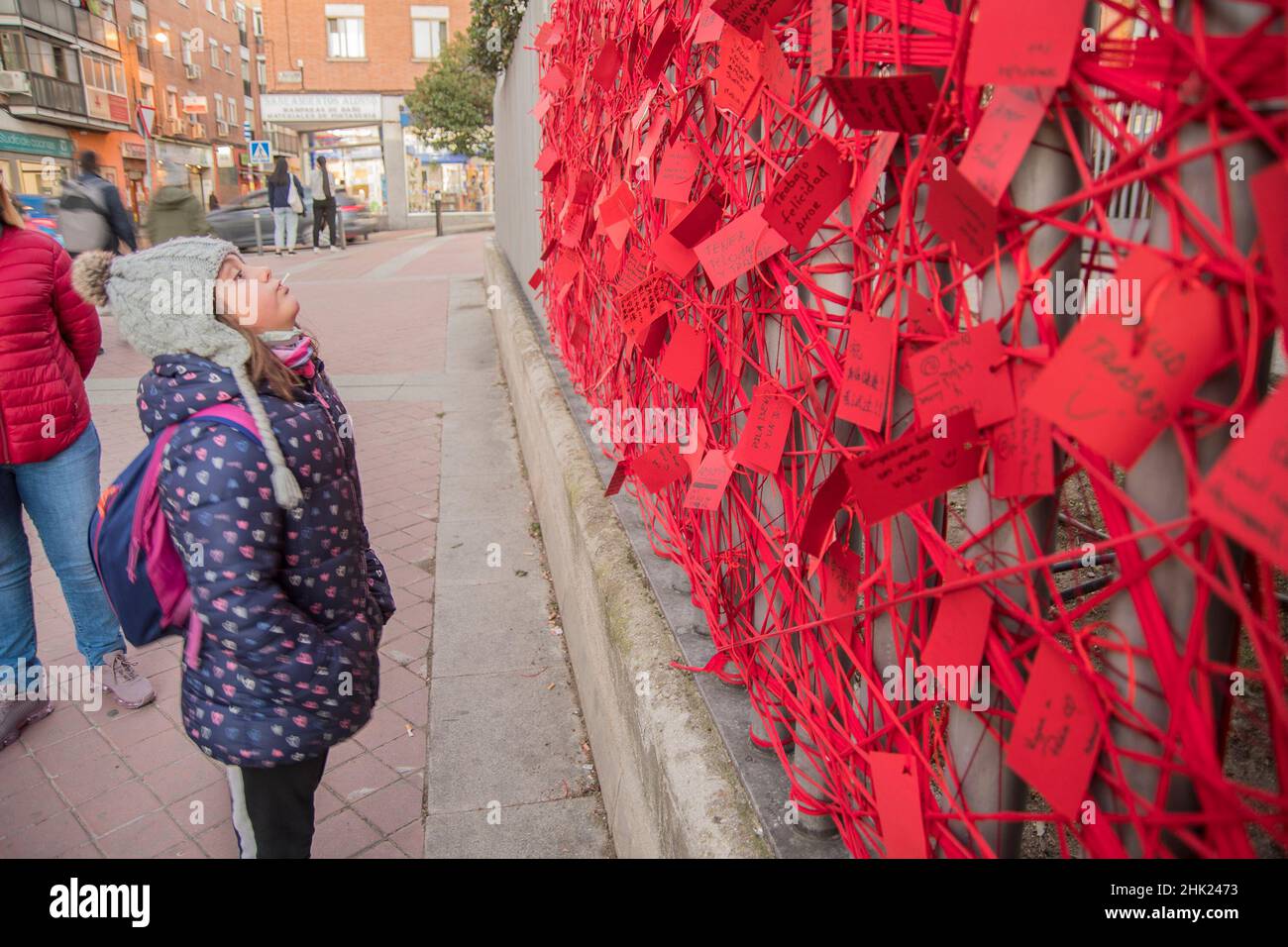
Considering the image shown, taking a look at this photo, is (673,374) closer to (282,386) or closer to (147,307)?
(282,386)

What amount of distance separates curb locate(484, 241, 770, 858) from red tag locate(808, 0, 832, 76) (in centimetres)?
128

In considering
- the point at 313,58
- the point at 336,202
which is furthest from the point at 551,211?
the point at 313,58

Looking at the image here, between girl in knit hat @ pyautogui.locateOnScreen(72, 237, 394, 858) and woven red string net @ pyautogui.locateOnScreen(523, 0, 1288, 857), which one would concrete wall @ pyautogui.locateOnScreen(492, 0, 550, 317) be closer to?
girl in knit hat @ pyautogui.locateOnScreen(72, 237, 394, 858)

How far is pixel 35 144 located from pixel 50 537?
36.6 m

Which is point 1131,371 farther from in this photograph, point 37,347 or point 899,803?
point 37,347

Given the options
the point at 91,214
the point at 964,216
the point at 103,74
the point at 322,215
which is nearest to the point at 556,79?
the point at 964,216

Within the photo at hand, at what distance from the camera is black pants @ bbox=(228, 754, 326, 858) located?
6.59ft

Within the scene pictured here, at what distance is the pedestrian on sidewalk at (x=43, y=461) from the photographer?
290 cm

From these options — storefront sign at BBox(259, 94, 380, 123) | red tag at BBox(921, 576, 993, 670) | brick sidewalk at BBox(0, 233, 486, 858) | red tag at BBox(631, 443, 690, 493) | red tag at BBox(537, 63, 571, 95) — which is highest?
storefront sign at BBox(259, 94, 380, 123)

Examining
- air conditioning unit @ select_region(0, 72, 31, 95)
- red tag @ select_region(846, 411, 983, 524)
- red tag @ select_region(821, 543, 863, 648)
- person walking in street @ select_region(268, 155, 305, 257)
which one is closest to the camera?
red tag @ select_region(846, 411, 983, 524)

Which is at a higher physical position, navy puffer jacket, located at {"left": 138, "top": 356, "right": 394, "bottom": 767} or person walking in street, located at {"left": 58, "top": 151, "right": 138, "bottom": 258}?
person walking in street, located at {"left": 58, "top": 151, "right": 138, "bottom": 258}

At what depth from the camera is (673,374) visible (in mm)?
2221

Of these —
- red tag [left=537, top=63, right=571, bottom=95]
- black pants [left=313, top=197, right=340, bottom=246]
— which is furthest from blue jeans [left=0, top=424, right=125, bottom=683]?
black pants [left=313, top=197, right=340, bottom=246]

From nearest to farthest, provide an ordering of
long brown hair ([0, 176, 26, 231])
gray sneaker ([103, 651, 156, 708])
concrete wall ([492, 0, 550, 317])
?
long brown hair ([0, 176, 26, 231])
gray sneaker ([103, 651, 156, 708])
concrete wall ([492, 0, 550, 317])
